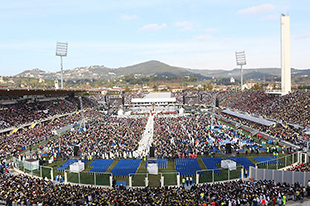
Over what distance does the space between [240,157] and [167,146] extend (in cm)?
676

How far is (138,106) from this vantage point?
219ft

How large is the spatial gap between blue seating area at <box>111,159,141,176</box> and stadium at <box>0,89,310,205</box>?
0.08m

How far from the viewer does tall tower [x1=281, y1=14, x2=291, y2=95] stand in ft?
137

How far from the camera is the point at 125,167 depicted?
1900cm

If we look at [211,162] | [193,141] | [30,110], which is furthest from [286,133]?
[30,110]

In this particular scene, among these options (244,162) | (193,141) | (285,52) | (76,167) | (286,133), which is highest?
(285,52)

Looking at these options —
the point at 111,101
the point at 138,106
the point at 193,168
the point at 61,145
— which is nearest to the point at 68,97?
the point at 111,101

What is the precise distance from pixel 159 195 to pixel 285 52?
4131cm

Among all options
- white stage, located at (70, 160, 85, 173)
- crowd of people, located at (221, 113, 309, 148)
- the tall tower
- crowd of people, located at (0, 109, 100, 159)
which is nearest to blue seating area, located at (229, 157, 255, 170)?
crowd of people, located at (221, 113, 309, 148)

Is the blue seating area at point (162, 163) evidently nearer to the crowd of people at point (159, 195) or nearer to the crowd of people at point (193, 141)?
the crowd of people at point (193, 141)

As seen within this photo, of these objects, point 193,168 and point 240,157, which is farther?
point 240,157

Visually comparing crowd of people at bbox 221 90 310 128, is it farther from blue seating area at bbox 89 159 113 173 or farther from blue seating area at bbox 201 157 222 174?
blue seating area at bbox 89 159 113 173

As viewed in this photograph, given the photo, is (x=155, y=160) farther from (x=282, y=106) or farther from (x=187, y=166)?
(x=282, y=106)

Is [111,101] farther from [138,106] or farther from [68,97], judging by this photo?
[68,97]
